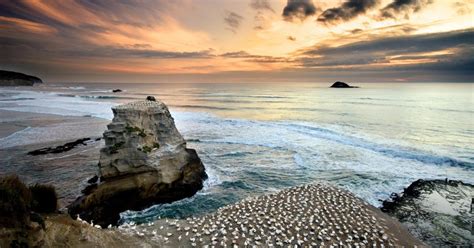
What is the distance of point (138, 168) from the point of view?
15.4 metres

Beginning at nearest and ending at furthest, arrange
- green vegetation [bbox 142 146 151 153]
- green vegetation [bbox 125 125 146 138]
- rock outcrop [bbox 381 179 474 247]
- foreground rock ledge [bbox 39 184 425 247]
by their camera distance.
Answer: foreground rock ledge [bbox 39 184 425 247] < rock outcrop [bbox 381 179 474 247] < green vegetation [bbox 142 146 151 153] < green vegetation [bbox 125 125 146 138]

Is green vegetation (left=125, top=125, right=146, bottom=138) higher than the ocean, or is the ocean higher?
green vegetation (left=125, top=125, right=146, bottom=138)

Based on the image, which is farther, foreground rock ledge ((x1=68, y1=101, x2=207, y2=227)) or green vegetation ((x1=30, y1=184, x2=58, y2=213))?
foreground rock ledge ((x1=68, y1=101, x2=207, y2=227))

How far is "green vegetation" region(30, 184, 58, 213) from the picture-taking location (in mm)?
7320

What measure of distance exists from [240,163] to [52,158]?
13.8m

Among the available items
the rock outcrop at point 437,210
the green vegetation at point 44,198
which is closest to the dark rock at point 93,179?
the green vegetation at point 44,198

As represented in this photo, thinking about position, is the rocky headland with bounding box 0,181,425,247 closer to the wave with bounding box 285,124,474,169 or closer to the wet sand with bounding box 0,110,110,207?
the wet sand with bounding box 0,110,110,207

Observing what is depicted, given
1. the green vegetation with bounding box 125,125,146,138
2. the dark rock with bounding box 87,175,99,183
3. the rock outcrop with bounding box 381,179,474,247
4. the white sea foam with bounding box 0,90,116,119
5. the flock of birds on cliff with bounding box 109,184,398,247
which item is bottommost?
the rock outcrop with bounding box 381,179,474,247

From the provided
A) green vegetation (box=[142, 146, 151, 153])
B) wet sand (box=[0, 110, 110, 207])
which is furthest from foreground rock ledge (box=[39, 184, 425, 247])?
wet sand (box=[0, 110, 110, 207])

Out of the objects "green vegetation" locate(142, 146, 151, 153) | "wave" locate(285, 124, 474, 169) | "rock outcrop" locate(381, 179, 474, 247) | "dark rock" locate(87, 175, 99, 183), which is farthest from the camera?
"wave" locate(285, 124, 474, 169)

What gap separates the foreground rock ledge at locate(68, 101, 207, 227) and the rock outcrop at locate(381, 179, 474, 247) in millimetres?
11138

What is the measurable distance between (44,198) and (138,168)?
26.3ft

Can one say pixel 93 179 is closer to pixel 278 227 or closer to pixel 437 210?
pixel 278 227

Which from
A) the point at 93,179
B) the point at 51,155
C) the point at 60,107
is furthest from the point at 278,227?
the point at 60,107
